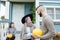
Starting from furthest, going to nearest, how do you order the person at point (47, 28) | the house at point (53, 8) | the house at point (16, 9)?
the house at point (16, 9)
the house at point (53, 8)
the person at point (47, 28)

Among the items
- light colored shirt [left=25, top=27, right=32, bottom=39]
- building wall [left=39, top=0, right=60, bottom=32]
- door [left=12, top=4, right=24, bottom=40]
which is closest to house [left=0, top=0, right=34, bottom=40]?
door [left=12, top=4, right=24, bottom=40]

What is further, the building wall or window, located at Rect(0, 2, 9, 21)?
window, located at Rect(0, 2, 9, 21)

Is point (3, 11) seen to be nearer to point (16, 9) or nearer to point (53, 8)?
point (16, 9)

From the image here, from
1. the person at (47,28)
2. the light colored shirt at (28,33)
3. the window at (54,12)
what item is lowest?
the light colored shirt at (28,33)

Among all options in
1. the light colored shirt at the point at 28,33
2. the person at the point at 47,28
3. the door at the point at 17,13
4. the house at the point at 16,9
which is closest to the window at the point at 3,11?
the house at the point at 16,9

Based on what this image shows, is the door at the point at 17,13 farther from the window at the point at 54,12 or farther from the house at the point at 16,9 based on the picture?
the window at the point at 54,12

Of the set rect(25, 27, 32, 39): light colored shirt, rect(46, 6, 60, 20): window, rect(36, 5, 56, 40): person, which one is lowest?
rect(25, 27, 32, 39): light colored shirt

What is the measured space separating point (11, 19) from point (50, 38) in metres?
10.5

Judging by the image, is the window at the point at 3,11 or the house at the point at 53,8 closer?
the house at the point at 53,8

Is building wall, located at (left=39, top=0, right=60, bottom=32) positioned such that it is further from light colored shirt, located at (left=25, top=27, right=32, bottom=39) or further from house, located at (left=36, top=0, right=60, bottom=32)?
light colored shirt, located at (left=25, top=27, right=32, bottom=39)

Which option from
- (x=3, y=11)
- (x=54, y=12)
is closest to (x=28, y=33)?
(x=54, y=12)

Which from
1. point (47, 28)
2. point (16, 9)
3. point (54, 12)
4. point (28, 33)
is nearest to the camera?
point (47, 28)

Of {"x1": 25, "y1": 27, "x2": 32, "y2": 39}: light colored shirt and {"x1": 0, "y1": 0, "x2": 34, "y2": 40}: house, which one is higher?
{"x1": 0, "y1": 0, "x2": 34, "y2": 40}: house

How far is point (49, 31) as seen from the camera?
3.53m
